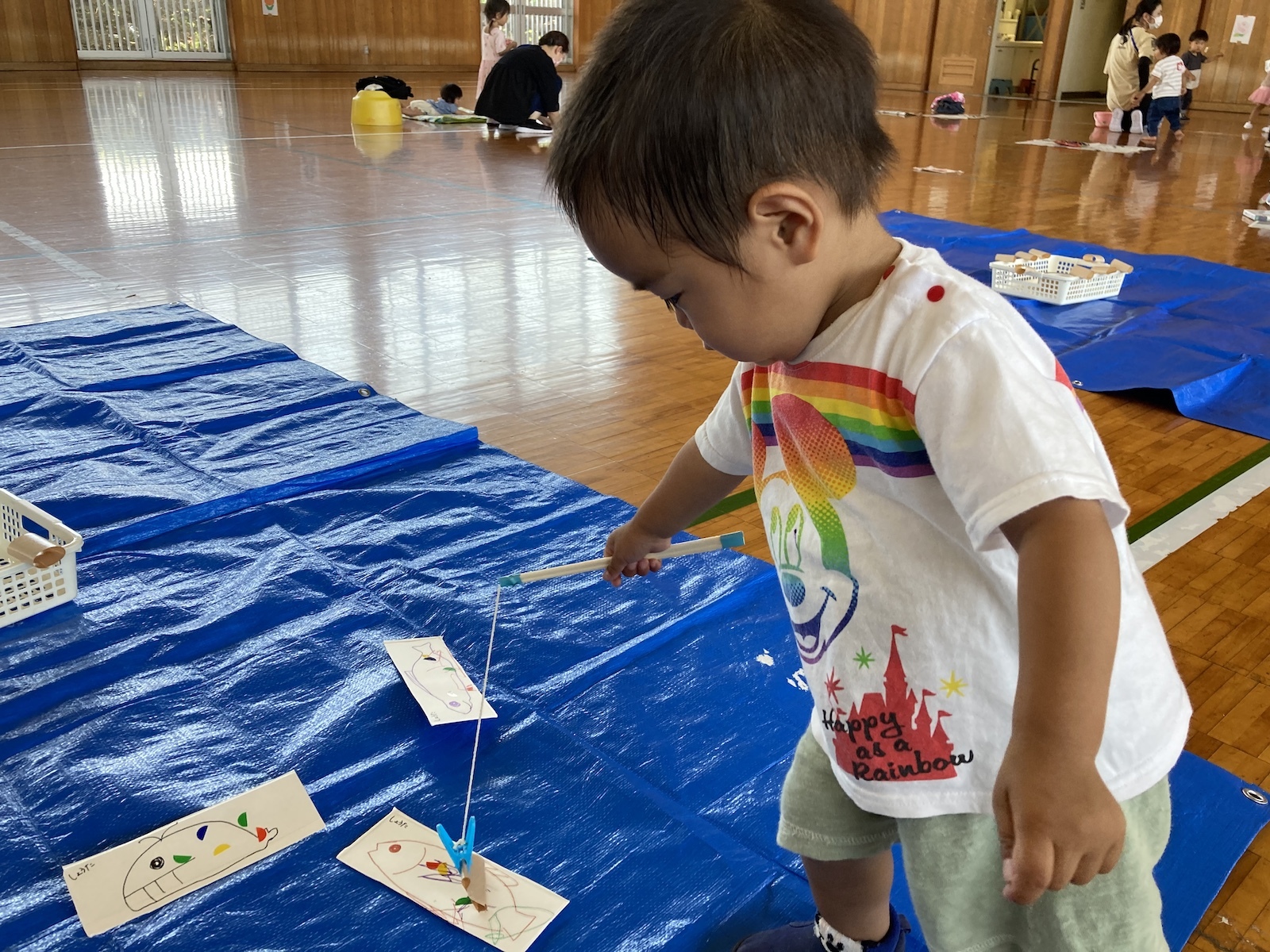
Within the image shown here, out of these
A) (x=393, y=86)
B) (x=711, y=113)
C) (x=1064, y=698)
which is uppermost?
(x=711, y=113)

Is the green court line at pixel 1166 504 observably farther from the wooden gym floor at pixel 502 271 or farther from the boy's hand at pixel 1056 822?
the boy's hand at pixel 1056 822

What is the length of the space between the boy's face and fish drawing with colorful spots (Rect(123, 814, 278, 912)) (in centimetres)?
83

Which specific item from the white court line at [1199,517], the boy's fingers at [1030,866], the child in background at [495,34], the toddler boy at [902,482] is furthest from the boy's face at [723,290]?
the child in background at [495,34]

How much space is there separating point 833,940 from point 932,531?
485 mm

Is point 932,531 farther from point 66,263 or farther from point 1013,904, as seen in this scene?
point 66,263

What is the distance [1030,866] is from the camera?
1.96 ft

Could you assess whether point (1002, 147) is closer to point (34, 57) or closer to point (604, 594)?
point (604, 594)

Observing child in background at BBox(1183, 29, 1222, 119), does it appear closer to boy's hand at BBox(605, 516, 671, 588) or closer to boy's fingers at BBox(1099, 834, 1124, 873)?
boy's hand at BBox(605, 516, 671, 588)

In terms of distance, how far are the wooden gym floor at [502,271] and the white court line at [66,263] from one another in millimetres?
15

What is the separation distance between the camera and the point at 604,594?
5.45 feet

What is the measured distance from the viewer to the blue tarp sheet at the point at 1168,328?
2.72 m

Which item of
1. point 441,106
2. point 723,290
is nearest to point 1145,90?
point 441,106

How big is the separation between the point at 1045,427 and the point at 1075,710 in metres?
0.17

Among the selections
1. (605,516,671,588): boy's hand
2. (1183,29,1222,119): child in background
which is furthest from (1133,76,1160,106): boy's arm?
(605,516,671,588): boy's hand
